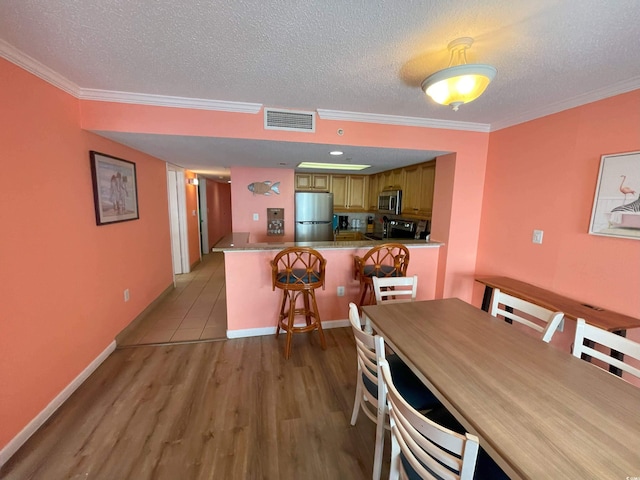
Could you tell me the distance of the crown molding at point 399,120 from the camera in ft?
7.97

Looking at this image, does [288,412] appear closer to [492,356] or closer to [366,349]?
[366,349]

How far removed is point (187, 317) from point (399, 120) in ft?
10.6

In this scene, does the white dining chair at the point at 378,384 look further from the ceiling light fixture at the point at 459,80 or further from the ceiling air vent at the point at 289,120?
the ceiling air vent at the point at 289,120

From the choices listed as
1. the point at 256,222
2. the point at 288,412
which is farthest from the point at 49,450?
the point at 256,222

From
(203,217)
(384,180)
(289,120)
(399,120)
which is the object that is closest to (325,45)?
(289,120)

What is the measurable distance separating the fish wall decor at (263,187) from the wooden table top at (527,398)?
3278 mm

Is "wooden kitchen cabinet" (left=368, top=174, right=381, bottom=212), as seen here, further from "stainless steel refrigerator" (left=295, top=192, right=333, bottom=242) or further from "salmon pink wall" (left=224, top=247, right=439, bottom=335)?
"salmon pink wall" (left=224, top=247, right=439, bottom=335)

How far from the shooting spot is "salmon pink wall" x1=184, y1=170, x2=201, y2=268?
5.05m

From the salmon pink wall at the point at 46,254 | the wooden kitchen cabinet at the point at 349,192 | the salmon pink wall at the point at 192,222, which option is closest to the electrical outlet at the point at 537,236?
the wooden kitchen cabinet at the point at 349,192

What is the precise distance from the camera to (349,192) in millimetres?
5137

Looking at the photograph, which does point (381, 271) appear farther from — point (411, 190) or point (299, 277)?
point (411, 190)

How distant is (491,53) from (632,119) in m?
1.18

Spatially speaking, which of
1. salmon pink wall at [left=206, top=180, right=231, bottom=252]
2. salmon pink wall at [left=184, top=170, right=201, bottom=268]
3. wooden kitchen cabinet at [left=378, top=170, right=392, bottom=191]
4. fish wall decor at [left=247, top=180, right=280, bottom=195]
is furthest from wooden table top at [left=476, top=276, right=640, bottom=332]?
salmon pink wall at [left=206, top=180, right=231, bottom=252]

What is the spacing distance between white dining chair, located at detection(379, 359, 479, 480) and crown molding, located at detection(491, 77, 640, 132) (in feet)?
7.90
